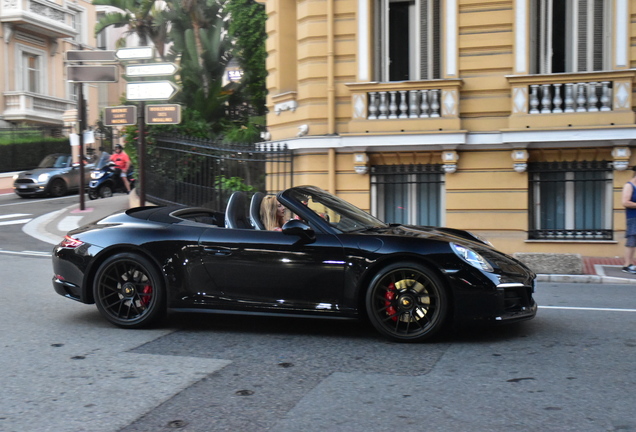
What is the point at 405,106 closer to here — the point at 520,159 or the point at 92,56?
the point at 520,159

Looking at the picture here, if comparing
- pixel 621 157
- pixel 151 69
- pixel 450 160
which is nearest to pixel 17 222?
pixel 151 69

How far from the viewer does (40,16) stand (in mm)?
38281

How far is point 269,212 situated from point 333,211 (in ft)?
1.88

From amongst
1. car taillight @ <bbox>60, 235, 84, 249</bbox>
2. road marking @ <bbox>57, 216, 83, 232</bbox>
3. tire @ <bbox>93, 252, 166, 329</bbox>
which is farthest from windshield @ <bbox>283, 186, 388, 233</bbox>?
road marking @ <bbox>57, 216, 83, 232</bbox>

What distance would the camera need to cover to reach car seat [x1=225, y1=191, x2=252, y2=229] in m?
6.61

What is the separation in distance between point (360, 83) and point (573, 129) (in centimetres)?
395

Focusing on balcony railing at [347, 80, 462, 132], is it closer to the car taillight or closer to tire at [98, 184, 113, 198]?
the car taillight

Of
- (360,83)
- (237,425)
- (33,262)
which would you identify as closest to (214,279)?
(237,425)

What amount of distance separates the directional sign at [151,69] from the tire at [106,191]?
10.7m

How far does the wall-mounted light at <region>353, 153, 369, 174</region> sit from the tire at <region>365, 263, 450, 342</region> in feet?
27.9

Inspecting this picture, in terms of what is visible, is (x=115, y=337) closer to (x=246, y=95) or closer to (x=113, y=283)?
(x=113, y=283)

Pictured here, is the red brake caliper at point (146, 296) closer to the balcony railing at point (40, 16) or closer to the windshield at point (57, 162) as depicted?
the windshield at point (57, 162)

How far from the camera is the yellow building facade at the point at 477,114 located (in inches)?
528

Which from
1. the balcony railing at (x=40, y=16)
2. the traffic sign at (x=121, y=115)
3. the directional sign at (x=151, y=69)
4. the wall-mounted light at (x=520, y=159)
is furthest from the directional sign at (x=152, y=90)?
the balcony railing at (x=40, y=16)
